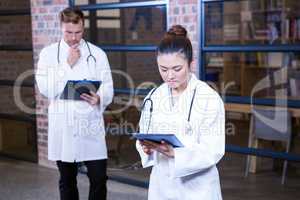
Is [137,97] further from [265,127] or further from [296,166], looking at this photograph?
[296,166]

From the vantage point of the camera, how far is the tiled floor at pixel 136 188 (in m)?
5.11

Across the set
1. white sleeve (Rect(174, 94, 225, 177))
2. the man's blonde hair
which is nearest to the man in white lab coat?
the man's blonde hair

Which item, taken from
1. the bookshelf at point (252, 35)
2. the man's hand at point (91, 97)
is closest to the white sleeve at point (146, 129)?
the man's hand at point (91, 97)

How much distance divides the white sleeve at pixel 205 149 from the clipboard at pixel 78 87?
148 cm

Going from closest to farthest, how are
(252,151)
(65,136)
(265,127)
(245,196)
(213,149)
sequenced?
(213,149), (65,136), (252,151), (245,196), (265,127)

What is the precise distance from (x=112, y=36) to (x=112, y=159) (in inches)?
66.6

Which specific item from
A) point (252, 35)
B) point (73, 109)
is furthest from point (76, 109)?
point (252, 35)

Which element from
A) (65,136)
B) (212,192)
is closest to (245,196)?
(65,136)

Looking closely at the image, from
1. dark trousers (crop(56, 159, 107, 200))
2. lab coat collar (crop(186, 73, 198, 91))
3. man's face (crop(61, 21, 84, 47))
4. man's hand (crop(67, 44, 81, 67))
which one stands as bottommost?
dark trousers (crop(56, 159, 107, 200))

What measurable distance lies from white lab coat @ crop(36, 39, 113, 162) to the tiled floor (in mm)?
1305

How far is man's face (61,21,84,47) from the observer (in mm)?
3678

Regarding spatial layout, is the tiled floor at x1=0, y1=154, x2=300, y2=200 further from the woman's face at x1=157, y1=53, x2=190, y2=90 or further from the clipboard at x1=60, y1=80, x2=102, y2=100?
the woman's face at x1=157, y1=53, x2=190, y2=90

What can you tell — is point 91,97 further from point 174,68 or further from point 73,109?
point 174,68

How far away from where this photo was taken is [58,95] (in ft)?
12.6
